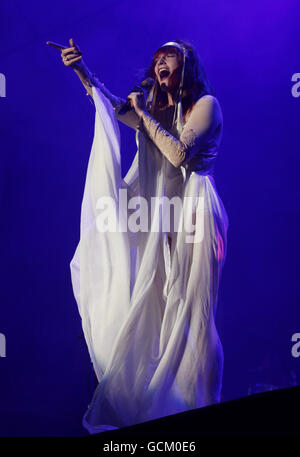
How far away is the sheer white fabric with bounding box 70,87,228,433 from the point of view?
6.53ft

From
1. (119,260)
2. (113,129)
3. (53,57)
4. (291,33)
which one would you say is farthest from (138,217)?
(291,33)

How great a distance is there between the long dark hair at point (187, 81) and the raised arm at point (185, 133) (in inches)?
1.4

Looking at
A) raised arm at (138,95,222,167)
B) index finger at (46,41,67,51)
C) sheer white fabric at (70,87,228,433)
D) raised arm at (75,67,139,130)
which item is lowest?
sheer white fabric at (70,87,228,433)

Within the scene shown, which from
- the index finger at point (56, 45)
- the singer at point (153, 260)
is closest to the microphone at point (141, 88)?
the singer at point (153, 260)

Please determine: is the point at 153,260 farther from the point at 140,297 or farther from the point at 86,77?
the point at 86,77

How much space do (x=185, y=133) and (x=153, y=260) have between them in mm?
530

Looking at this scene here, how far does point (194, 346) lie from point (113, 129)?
95cm

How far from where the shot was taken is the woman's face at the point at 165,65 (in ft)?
6.74

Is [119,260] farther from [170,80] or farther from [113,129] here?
[170,80]

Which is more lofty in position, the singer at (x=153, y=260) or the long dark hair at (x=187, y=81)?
the long dark hair at (x=187, y=81)

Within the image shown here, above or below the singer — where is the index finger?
above

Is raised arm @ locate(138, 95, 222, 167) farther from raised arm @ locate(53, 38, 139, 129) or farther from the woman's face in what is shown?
the woman's face

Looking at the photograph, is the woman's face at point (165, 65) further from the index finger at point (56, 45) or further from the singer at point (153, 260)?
the index finger at point (56, 45)

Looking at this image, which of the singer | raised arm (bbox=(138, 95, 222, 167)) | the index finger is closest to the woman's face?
the singer
